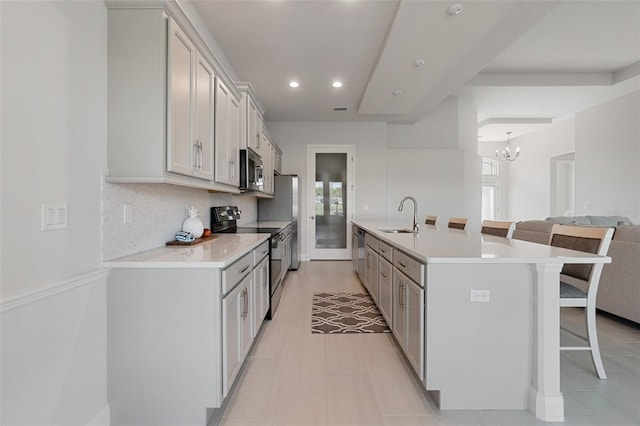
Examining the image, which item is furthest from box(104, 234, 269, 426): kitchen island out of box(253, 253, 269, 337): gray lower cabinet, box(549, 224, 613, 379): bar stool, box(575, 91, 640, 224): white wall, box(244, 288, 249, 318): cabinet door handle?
box(575, 91, 640, 224): white wall

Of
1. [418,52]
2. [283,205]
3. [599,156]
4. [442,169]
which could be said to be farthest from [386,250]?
[599,156]

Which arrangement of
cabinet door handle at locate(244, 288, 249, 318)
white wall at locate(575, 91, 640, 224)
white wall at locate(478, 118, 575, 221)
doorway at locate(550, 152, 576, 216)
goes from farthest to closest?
doorway at locate(550, 152, 576, 216) → white wall at locate(478, 118, 575, 221) → white wall at locate(575, 91, 640, 224) → cabinet door handle at locate(244, 288, 249, 318)

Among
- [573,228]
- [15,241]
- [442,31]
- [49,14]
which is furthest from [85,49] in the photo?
[573,228]

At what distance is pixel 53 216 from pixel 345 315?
104 inches

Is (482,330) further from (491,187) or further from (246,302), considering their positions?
(491,187)

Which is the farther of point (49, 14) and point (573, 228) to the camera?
point (573, 228)

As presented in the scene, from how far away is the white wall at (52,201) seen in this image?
3.75 feet

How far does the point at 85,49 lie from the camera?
5.04 feet

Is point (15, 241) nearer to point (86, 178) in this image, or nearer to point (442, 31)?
point (86, 178)

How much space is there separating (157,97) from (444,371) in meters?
2.22

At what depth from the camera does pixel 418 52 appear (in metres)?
3.25

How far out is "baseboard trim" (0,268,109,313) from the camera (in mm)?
1109

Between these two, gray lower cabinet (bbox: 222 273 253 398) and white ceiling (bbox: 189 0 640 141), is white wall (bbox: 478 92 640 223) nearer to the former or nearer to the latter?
white ceiling (bbox: 189 0 640 141)

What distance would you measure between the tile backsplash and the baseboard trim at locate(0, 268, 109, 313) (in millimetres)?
141
